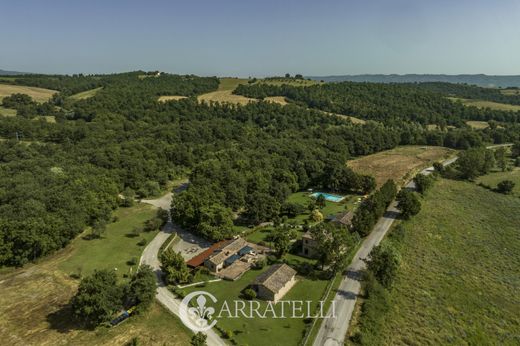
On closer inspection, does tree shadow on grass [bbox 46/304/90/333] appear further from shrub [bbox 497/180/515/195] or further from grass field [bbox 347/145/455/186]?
shrub [bbox 497/180/515/195]

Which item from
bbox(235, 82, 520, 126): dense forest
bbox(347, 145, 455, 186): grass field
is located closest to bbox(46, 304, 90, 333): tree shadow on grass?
bbox(347, 145, 455, 186): grass field

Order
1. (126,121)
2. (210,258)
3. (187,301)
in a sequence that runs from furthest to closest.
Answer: (126,121), (210,258), (187,301)

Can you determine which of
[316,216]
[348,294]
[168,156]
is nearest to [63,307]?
[348,294]

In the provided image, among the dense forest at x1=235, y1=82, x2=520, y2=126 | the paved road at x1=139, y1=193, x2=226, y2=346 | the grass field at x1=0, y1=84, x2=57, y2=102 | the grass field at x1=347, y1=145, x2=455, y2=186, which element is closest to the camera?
the paved road at x1=139, y1=193, x2=226, y2=346

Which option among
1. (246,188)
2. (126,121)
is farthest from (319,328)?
(126,121)

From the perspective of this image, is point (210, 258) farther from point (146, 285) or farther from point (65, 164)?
point (65, 164)

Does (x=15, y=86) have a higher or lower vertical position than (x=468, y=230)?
higher
